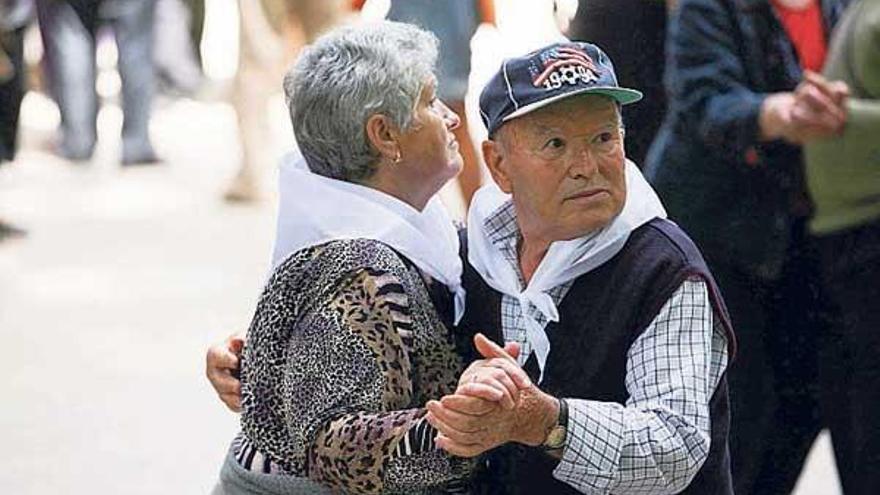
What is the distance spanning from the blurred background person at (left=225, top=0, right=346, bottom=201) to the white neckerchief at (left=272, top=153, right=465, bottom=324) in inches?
245

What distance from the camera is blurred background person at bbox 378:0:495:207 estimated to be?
275 inches

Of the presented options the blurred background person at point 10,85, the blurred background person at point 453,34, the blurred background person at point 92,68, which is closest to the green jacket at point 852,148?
the blurred background person at point 453,34

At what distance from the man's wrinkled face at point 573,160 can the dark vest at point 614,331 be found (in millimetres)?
75

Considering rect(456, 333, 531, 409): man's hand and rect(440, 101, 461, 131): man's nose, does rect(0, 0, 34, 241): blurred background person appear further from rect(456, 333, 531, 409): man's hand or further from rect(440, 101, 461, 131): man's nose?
rect(456, 333, 531, 409): man's hand

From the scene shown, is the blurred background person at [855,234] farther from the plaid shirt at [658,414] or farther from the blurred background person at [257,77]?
the blurred background person at [257,77]

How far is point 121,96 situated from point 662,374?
9.86 meters

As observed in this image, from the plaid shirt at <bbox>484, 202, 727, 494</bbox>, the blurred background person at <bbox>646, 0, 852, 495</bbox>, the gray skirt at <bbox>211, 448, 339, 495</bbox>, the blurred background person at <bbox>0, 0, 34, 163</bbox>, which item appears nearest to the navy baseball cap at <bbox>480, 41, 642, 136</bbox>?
the plaid shirt at <bbox>484, 202, 727, 494</bbox>

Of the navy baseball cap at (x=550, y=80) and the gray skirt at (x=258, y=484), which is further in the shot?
the gray skirt at (x=258, y=484)

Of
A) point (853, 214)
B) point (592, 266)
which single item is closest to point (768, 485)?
point (853, 214)

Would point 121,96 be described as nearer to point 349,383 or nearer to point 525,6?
point 525,6

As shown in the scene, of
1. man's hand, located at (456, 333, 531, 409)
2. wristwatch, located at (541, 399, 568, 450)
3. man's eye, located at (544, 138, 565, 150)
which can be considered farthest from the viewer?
man's eye, located at (544, 138, 565, 150)

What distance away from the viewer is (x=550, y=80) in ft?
9.73

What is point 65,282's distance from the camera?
358 inches

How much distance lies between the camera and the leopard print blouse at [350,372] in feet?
9.59
